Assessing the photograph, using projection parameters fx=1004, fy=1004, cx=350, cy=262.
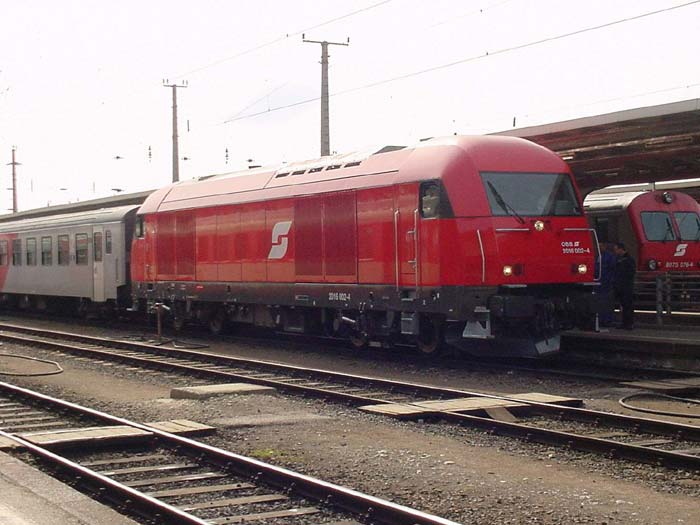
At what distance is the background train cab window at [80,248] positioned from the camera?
28.6 metres

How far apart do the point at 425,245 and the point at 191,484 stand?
7.80 metres

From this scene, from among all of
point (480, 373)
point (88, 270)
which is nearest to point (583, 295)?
point (480, 373)

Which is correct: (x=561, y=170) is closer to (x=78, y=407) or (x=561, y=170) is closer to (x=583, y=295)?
(x=583, y=295)

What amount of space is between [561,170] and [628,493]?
30.2 feet

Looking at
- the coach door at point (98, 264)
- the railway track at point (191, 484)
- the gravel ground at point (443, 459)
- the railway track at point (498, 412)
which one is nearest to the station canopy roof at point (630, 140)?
the gravel ground at point (443, 459)

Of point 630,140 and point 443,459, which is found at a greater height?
point 630,140

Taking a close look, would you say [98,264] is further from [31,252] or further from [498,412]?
[498,412]

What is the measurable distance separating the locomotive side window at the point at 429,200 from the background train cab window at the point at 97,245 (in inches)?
590

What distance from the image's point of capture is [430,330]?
16234 millimetres

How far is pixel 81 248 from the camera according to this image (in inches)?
1133

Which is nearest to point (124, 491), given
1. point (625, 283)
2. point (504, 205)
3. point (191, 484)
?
point (191, 484)

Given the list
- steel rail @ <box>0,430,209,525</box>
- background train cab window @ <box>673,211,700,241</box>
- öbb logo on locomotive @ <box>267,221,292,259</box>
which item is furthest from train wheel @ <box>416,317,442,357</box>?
background train cab window @ <box>673,211,700,241</box>

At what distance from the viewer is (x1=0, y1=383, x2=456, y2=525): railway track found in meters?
6.59

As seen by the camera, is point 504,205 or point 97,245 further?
point 97,245
